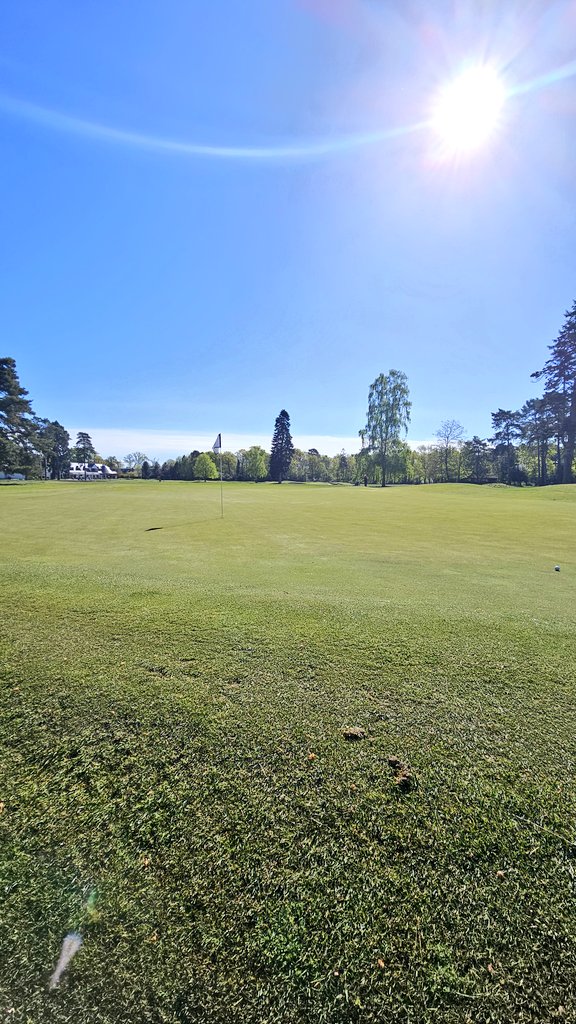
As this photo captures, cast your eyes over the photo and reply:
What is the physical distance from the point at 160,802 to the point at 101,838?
0.90 feet

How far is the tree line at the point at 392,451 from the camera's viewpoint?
149ft

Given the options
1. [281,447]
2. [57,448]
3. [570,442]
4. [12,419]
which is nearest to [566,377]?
[570,442]

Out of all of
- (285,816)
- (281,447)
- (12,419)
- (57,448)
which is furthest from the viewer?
(57,448)

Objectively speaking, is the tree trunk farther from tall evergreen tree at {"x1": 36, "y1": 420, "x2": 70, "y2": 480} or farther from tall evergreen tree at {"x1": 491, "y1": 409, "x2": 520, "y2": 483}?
tall evergreen tree at {"x1": 36, "y1": 420, "x2": 70, "y2": 480}

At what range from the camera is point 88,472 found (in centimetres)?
10719

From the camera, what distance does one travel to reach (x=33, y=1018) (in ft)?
3.80

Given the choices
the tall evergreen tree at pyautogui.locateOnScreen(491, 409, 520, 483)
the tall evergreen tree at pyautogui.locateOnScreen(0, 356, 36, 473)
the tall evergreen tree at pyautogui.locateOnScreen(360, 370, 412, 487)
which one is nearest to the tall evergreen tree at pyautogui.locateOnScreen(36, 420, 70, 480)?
the tall evergreen tree at pyautogui.locateOnScreen(0, 356, 36, 473)

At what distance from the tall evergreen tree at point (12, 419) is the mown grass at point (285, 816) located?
48.4m

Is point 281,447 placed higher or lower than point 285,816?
higher

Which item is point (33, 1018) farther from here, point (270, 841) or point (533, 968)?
point (533, 968)

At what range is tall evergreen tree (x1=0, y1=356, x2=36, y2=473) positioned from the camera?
4256cm

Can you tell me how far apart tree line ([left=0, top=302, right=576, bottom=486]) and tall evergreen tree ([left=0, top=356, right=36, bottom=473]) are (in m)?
0.10

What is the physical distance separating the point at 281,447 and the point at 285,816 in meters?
77.9

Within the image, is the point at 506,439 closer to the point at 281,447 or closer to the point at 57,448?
the point at 281,447
